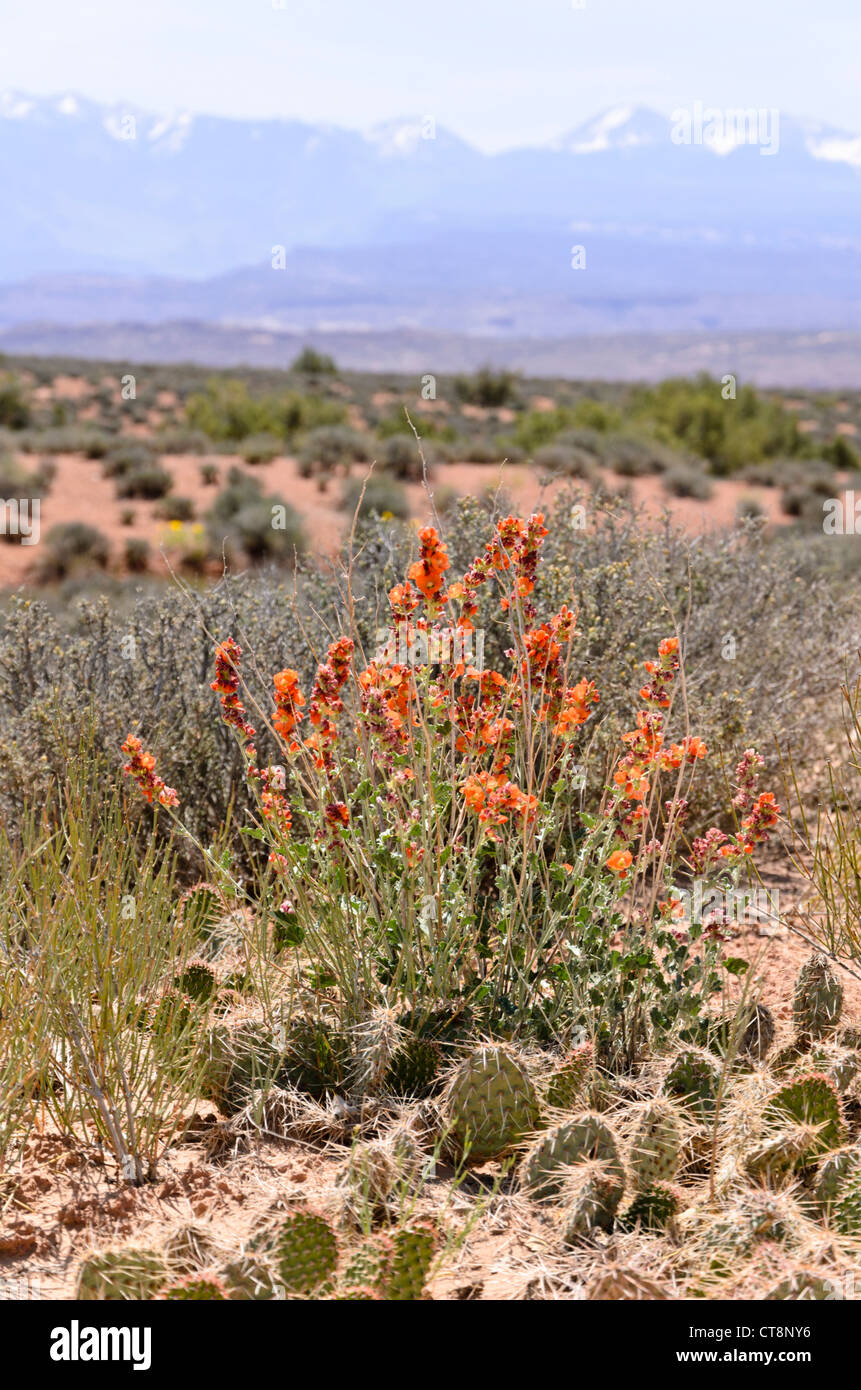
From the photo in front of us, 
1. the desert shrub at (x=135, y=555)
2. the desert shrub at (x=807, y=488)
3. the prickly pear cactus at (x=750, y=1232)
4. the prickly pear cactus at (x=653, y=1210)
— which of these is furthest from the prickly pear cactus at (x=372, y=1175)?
the desert shrub at (x=807, y=488)

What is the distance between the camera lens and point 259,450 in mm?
23766

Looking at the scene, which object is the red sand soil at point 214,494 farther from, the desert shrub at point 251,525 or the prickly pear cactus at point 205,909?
the prickly pear cactus at point 205,909

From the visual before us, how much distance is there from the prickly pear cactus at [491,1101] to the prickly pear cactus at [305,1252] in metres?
0.47

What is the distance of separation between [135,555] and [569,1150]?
15180mm

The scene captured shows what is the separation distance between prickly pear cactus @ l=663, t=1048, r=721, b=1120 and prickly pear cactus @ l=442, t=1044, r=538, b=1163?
33 cm

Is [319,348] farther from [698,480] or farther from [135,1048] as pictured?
[135,1048]

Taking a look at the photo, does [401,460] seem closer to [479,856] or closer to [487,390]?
[487,390]

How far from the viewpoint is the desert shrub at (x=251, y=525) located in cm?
1611

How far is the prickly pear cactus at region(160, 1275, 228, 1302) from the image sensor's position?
2059 mm

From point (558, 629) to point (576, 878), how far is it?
63 centimetres

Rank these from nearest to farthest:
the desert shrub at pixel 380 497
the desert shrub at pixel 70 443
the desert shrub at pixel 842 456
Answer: the desert shrub at pixel 380 497 → the desert shrub at pixel 70 443 → the desert shrub at pixel 842 456

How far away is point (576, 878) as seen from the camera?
9.55 feet
